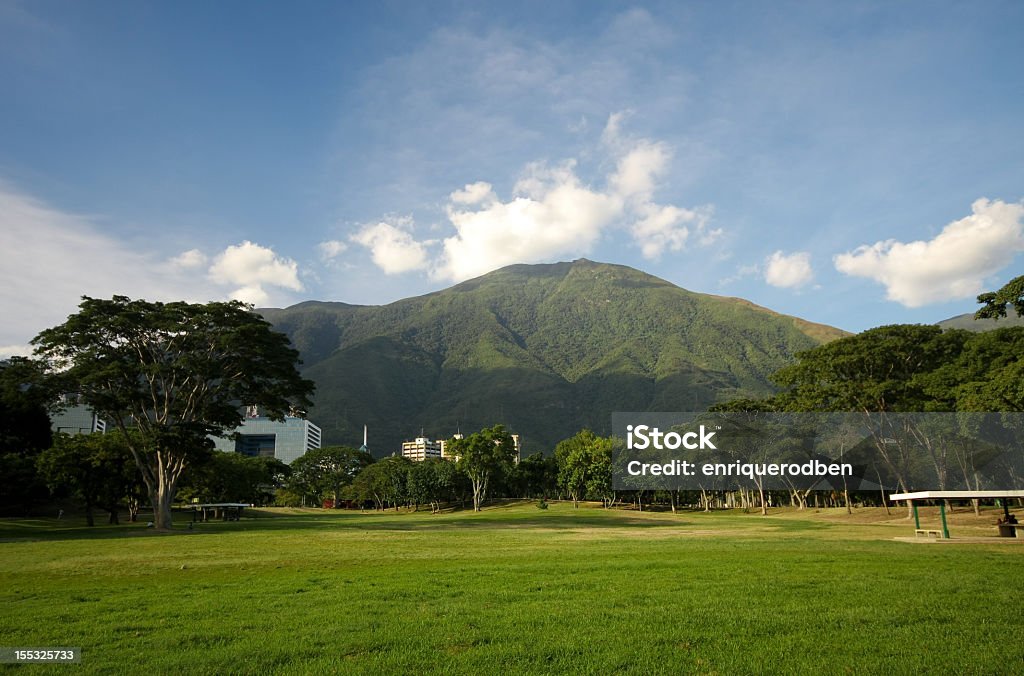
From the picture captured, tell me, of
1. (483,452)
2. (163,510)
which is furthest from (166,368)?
(483,452)

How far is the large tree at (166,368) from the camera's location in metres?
44.5

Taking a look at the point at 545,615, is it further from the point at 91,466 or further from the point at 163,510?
the point at 91,466

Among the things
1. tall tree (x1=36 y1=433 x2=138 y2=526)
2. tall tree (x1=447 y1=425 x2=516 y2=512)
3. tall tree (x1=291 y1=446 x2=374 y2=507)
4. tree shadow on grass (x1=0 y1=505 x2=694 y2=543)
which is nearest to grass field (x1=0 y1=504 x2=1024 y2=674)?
tree shadow on grass (x1=0 y1=505 x2=694 y2=543)

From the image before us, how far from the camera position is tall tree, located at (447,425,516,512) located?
96.6 m

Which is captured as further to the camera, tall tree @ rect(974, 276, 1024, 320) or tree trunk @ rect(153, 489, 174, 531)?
tree trunk @ rect(153, 489, 174, 531)

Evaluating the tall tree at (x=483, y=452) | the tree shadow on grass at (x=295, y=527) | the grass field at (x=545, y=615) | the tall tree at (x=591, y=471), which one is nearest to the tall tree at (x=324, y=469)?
the tall tree at (x=483, y=452)

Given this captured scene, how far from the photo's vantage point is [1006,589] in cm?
1227

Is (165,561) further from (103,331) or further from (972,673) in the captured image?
(103,331)

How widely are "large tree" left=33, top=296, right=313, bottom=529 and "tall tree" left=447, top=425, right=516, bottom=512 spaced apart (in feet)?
161

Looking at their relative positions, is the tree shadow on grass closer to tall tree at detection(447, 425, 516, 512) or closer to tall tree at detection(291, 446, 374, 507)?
tall tree at detection(447, 425, 516, 512)

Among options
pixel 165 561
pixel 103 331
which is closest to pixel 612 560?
pixel 165 561

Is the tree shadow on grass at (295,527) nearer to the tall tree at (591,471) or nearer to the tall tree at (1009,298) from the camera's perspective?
the tall tree at (591,471)

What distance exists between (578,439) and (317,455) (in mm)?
54596

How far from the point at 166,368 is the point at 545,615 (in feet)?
134
